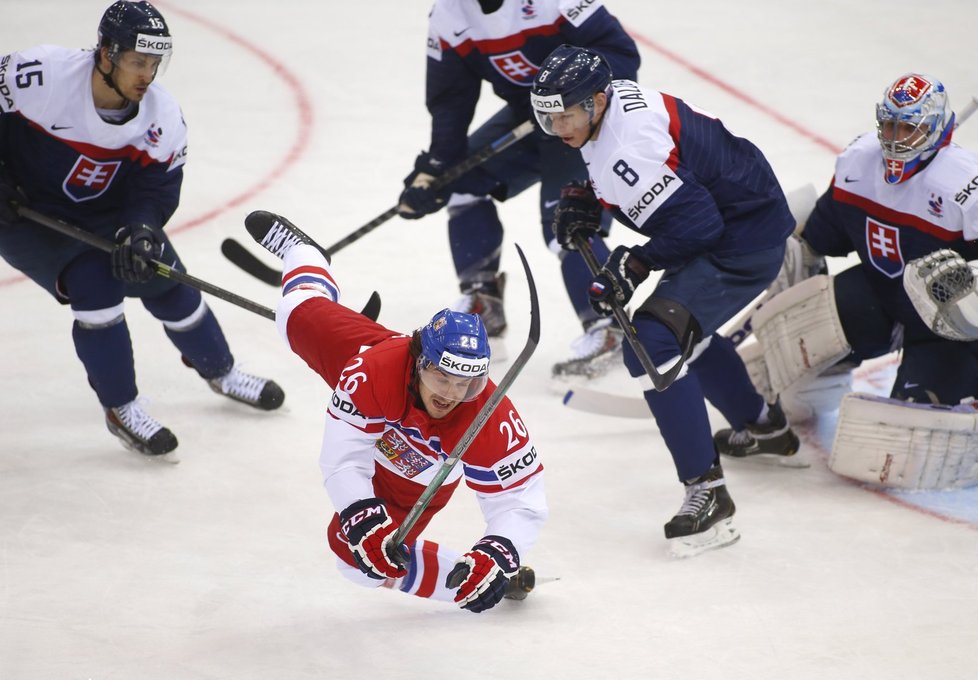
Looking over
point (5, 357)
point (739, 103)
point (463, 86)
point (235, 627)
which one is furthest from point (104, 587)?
point (739, 103)

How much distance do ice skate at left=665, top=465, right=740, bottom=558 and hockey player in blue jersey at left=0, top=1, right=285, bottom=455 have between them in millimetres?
1414

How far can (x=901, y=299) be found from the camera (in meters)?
3.58

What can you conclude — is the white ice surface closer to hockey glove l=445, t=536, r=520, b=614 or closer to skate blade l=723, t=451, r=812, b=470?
skate blade l=723, t=451, r=812, b=470

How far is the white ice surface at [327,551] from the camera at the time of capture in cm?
279

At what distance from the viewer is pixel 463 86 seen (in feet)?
13.6

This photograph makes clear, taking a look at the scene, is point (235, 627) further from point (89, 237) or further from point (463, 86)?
point (463, 86)

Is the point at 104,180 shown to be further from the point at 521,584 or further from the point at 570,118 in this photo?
the point at 521,584

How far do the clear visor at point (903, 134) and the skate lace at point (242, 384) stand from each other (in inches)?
74.6

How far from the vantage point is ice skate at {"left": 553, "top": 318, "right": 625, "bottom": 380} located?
13.7ft

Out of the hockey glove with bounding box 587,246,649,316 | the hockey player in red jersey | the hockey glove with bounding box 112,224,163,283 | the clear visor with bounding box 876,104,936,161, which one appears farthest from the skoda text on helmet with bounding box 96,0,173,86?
the clear visor with bounding box 876,104,936,161

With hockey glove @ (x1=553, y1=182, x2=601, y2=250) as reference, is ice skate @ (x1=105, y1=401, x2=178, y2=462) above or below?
below

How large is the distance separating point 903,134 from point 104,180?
6.89 feet

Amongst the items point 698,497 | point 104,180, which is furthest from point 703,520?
point 104,180

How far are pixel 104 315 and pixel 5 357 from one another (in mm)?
890
